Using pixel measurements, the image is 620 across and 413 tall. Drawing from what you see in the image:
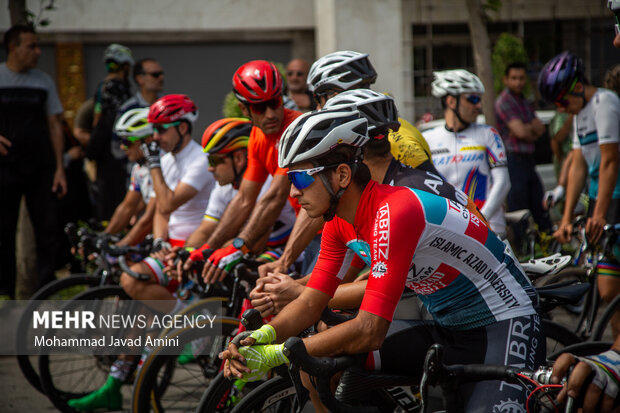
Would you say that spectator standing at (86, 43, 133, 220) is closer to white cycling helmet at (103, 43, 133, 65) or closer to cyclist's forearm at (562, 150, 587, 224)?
white cycling helmet at (103, 43, 133, 65)

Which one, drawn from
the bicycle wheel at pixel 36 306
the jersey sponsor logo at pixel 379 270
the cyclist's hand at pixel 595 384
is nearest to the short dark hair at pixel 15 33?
the bicycle wheel at pixel 36 306

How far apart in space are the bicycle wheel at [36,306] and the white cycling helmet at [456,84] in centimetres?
342

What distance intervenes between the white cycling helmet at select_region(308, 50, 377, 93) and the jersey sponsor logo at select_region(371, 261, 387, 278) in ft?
6.86

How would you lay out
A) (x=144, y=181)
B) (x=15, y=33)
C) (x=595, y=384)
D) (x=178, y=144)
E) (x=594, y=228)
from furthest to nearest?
(x=15, y=33), (x=144, y=181), (x=178, y=144), (x=594, y=228), (x=595, y=384)

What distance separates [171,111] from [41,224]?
8.68ft

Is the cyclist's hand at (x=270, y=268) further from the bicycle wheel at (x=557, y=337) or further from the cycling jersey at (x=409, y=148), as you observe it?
the bicycle wheel at (x=557, y=337)

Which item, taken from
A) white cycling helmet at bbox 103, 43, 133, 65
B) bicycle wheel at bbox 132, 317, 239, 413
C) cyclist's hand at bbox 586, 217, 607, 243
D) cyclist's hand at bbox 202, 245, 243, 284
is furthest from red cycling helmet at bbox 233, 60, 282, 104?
white cycling helmet at bbox 103, 43, 133, 65

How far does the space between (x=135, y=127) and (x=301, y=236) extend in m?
2.42

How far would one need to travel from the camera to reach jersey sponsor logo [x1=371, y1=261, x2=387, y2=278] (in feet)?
9.08

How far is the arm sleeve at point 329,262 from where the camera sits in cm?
329

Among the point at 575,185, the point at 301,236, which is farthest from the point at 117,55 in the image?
the point at 575,185

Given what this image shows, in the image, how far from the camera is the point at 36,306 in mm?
6113

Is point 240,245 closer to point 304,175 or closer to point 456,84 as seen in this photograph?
point 304,175
